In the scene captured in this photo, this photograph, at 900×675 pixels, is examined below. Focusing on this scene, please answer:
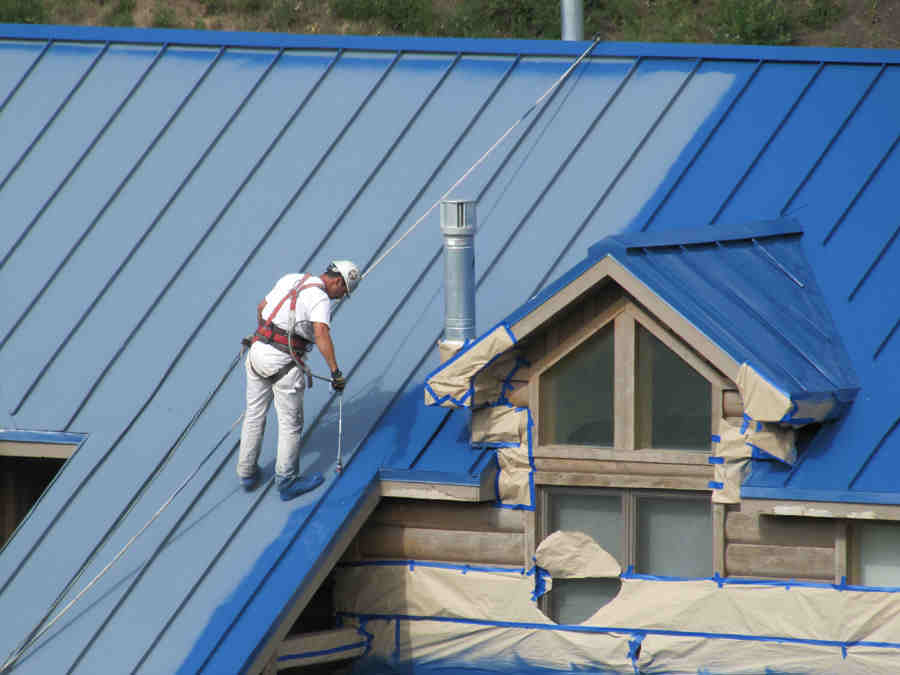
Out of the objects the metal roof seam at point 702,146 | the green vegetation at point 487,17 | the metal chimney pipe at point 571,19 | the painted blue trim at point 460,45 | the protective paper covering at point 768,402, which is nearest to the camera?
the protective paper covering at point 768,402

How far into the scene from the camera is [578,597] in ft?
45.6

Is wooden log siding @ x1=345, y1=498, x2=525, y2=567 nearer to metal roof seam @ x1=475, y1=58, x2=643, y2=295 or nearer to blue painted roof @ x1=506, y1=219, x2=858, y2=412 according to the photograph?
blue painted roof @ x1=506, y1=219, x2=858, y2=412

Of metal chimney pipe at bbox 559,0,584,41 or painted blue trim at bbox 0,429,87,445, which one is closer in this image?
painted blue trim at bbox 0,429,87,445

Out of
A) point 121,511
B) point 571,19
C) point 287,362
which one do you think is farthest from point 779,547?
point 571,19

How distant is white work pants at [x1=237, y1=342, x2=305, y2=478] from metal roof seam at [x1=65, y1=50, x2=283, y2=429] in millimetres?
1707

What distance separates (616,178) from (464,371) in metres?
3.22

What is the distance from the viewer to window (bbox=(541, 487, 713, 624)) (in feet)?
44.3

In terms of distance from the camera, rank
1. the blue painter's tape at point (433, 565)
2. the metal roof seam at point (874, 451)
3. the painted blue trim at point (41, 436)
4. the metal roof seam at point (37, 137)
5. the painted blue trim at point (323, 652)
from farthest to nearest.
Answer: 1. the metal roof seam at point (37, 137)
2. the painted blue trim at point (41, 436)
3. the blue painter's tape at point (433, 565)
4. the painted blue trim at point (323, 652)
5. the metal roof seam at point (874, 451)

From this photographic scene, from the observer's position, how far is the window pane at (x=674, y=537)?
13453mm

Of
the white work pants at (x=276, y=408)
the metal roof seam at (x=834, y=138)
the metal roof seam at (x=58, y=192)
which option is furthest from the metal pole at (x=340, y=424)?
the metal roof seam at (x=834, y=138)

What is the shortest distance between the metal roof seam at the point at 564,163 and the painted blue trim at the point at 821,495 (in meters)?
3.34

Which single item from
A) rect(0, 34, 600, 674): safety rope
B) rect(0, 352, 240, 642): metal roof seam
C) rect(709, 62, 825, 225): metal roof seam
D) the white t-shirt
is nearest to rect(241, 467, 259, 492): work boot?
rect(0, 34, 600, 674): safety rope

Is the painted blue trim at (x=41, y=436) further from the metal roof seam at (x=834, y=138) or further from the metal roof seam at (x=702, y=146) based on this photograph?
the metal roof seam at (x=834, y=138)

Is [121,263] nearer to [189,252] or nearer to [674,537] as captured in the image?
[189,252]
